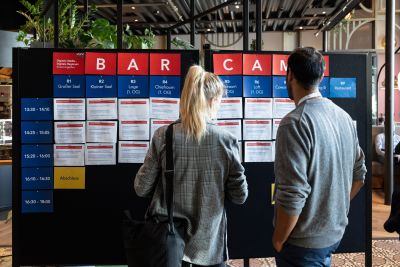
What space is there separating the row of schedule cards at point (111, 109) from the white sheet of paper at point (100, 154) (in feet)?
0.59

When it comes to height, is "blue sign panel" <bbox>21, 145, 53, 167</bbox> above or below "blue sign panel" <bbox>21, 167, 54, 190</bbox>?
above

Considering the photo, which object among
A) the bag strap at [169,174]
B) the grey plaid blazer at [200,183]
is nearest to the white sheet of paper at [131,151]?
the grey plaid blazer at [200,183]

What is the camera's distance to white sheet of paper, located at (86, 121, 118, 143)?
266cm

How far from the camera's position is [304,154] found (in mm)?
1619

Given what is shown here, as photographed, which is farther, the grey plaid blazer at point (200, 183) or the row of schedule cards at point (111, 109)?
the row of schedule cards at point (111, 109)

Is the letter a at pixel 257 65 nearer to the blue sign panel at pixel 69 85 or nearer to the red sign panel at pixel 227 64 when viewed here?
the red sign panel at pixel 227 64

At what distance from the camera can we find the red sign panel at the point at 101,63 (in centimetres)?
265

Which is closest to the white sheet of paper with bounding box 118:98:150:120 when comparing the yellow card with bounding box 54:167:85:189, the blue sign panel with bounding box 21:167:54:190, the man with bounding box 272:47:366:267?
the yellow card with bounding box 54:167:85:189

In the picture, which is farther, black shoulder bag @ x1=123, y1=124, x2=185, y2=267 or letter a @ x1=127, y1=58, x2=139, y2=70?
letter a @ x1=127, y1=58, x2=139, y2=70

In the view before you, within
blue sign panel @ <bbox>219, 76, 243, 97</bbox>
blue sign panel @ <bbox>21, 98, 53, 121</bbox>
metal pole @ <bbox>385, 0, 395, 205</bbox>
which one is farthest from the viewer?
metal pole @ <bbox>385, 0, 395, 205</bbox>

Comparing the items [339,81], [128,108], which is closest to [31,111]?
[128,108]

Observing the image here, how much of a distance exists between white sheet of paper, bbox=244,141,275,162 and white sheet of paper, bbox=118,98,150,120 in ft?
2.27

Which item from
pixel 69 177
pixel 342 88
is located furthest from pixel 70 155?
pixel 342 88

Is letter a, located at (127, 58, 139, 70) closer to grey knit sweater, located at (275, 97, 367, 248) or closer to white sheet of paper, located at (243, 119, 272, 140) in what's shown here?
white sheet of paper, located at (243, 119, 272, 140)
